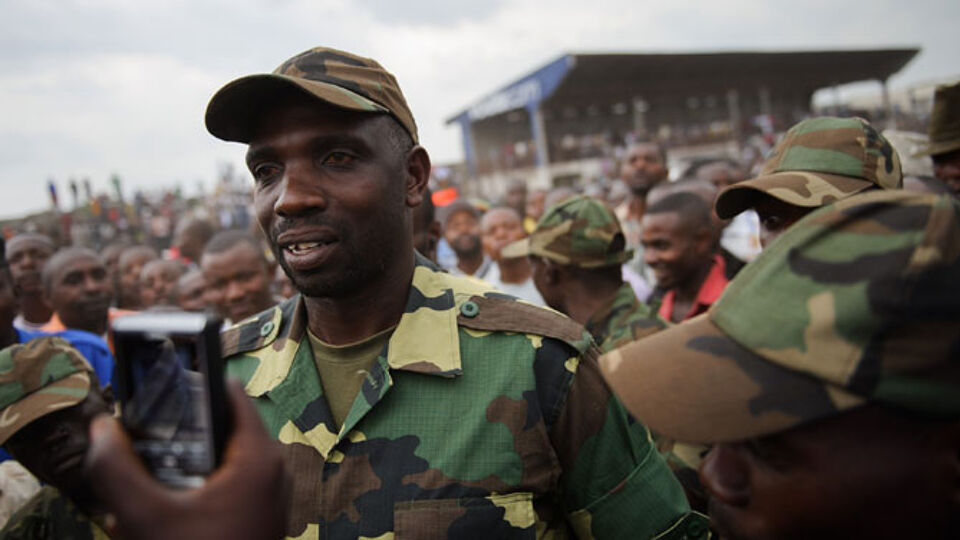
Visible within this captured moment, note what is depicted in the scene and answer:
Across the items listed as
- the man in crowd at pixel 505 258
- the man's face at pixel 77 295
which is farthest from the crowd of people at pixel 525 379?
the man in crowd at pixel 505 258

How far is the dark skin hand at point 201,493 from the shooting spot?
2.43ft

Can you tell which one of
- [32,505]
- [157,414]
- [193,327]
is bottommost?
[32,505]

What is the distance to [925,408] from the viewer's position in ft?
2.93

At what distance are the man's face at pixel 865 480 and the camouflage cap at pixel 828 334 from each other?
0.04 meters

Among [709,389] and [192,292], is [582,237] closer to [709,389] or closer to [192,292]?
[709,389]

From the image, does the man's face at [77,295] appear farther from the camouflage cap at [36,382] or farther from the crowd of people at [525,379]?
the camouflage cap at [36,382]

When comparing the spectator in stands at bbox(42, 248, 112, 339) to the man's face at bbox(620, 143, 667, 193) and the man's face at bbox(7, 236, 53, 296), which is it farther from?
the man's face at bbox(620, 143, 667, 193)

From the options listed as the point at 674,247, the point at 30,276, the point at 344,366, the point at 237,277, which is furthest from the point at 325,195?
the point at 30,276

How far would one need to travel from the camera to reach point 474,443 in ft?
5.10

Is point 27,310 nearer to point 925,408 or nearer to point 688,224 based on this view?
point 688,224

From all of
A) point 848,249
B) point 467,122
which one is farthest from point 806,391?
point 467,122

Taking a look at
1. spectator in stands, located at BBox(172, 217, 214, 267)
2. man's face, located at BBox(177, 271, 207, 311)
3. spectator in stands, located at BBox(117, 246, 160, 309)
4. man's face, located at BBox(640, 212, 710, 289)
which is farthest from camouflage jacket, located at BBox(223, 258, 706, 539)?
spectator in stands, located at BBox(172, 217, 214, 267)

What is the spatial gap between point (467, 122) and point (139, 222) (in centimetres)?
1609

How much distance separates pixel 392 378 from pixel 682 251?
2.61m
